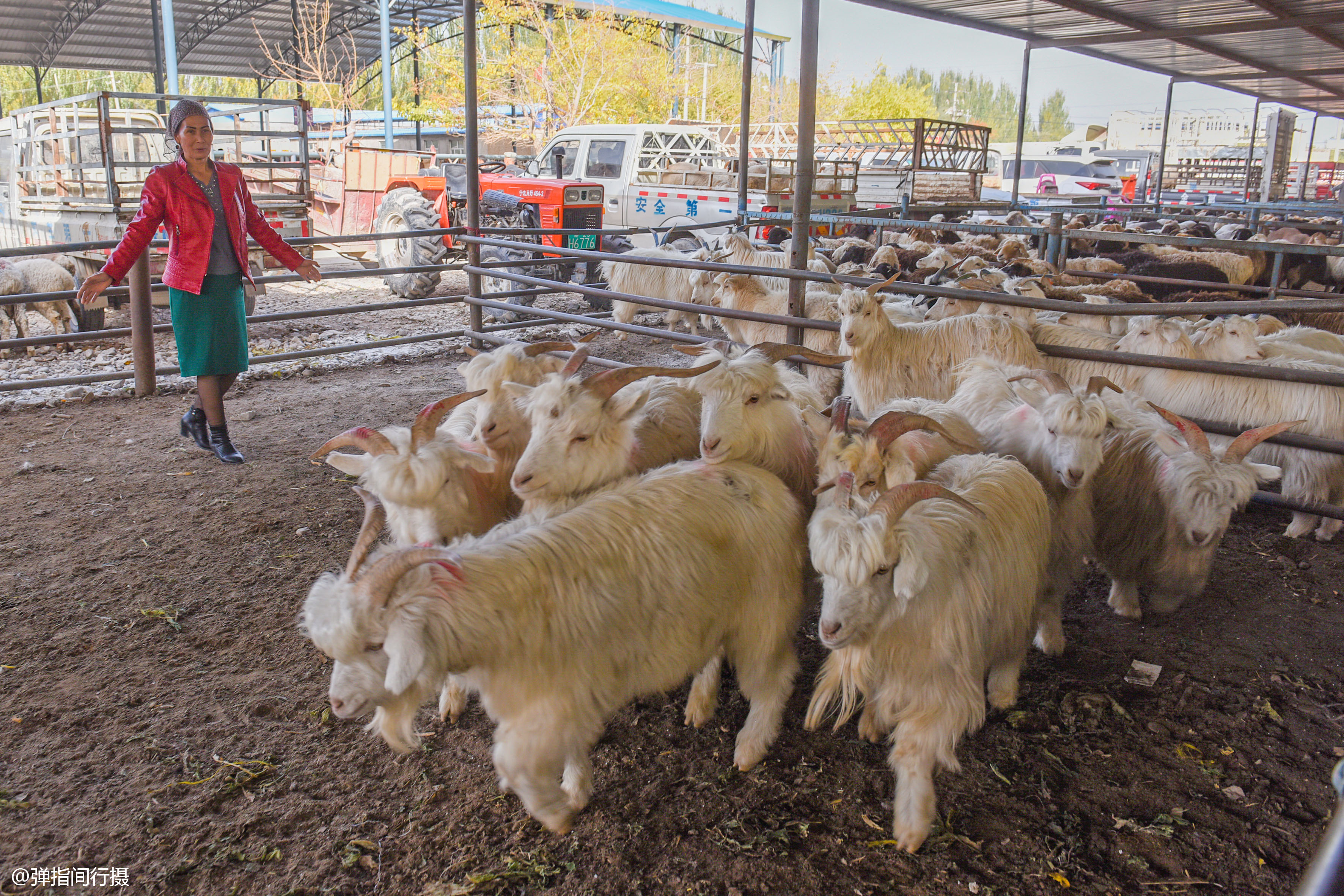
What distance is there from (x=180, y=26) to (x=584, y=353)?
32.5 m

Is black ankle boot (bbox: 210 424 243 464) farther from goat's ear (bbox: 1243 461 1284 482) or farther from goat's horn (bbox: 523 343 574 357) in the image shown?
goat's ear (bbox: 1243 461 1284 482)

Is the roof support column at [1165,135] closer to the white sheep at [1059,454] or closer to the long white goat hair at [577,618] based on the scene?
the white sheep at [1059,454]

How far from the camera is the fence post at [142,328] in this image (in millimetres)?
6383

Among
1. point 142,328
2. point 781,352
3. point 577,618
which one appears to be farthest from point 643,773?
point 142,328

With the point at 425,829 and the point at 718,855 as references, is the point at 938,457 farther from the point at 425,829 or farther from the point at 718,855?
the point at 425,829

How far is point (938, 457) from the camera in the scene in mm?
3400

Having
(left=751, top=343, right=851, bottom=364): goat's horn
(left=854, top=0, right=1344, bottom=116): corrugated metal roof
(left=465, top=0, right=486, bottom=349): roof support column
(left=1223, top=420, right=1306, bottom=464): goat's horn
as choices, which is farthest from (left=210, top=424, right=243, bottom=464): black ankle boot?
(left=854, top=0, right=1344, bottom=116): corrugated metal roof

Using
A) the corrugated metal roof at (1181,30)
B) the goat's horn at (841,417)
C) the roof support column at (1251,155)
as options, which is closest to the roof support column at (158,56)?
the corrugated metal roof at (1181,30)

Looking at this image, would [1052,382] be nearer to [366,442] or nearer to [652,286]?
[366,442]

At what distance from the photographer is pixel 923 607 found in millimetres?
2609

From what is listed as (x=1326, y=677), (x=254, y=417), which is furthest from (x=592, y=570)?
(x=254, y=417)

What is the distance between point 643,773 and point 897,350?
346cm

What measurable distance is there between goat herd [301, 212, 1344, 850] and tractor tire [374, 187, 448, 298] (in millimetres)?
7368

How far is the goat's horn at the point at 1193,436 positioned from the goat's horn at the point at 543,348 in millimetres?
2690
